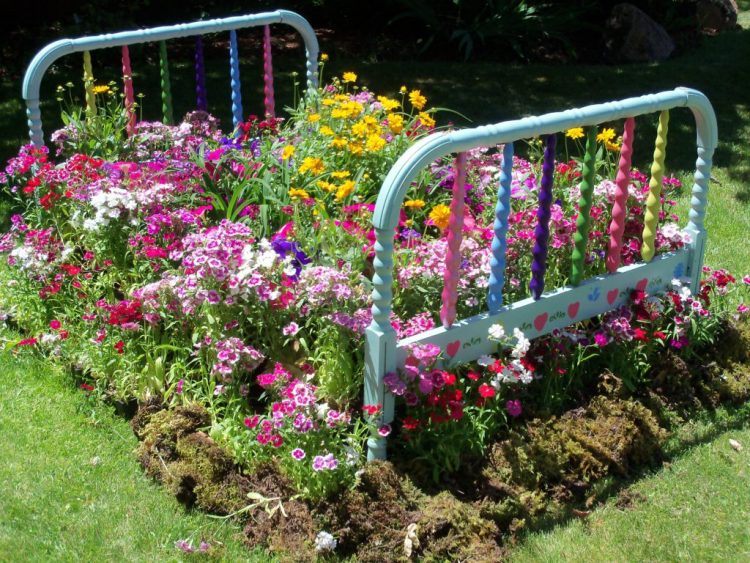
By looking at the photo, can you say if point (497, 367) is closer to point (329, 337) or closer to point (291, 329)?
point (329, 337)

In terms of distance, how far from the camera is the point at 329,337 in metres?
3.92

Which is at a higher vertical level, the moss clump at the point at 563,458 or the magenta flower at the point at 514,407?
the magenta flower at the point at 514,407

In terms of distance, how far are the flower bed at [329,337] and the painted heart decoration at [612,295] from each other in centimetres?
9

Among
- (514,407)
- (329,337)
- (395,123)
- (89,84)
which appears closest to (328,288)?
(329,337)

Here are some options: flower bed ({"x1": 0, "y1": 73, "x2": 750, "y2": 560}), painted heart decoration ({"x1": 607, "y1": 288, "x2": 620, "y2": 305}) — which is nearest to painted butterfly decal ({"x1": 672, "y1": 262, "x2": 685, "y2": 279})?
flower bed ({"x1": 0, "y1": 73, "x2": 750, "y2": 560})

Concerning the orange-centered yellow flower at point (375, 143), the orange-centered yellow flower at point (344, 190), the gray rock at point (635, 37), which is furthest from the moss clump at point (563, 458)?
the gray rock at point (635, 37)

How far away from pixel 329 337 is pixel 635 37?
25.1ft

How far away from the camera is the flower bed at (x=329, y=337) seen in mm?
3639

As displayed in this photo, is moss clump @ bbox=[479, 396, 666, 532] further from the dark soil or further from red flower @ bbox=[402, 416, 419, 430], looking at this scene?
red flower @ bbox=[402, 416, 419, 430]

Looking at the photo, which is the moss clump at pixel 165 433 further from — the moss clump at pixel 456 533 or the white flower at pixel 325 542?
the moss clump at pixel 456 533

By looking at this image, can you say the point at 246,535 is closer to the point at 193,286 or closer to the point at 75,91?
the point at 193,286

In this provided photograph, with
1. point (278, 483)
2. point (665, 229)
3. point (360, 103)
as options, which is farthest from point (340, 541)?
point (360, 103)

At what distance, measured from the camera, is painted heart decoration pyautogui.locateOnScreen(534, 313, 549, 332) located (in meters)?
4.12

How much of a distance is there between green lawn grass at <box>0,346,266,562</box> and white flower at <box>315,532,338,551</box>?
222mm
